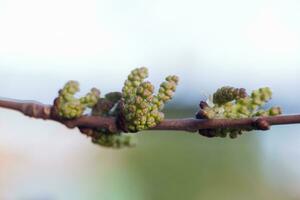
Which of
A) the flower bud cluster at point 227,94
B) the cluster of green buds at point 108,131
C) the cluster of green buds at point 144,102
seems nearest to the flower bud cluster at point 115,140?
the cluster of green buds at point 108,131

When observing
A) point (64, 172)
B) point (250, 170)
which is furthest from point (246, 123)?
point (250, 170)

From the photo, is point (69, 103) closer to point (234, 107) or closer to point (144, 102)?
point (144, 102)

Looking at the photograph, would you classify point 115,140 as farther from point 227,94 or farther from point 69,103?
point 227,94

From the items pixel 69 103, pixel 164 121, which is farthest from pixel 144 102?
pixel 69 103

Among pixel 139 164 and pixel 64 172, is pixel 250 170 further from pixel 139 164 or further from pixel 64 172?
pixel 64 172

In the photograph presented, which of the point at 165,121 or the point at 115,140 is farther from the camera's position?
the point at 115,140
